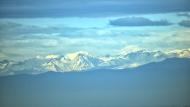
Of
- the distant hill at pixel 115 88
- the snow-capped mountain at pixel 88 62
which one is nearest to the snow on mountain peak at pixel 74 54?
the snow-capped mountain at pixel 88 62

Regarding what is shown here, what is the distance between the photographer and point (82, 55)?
5258 mm

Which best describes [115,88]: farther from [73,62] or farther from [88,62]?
[73,62]

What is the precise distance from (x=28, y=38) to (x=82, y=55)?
766 millimetres

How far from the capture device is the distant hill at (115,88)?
5266mm

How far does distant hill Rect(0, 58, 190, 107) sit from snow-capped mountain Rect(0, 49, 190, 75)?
0.07m

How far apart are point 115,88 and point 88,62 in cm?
49

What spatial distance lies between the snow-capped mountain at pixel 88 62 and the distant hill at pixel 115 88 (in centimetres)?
7

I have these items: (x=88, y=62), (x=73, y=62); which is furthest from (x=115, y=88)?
(x=73, y=62)

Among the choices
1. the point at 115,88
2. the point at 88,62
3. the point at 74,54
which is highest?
the point at 74,54

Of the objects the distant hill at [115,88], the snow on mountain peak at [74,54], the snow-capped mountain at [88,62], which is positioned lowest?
the distant hill at [115,88]

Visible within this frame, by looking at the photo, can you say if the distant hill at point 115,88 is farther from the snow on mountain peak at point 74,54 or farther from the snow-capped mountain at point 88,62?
the snow on mountain peak at point 74,54

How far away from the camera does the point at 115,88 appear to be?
5277 mm

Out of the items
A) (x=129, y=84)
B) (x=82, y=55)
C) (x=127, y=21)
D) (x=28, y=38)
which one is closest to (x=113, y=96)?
(x=129, y=84)

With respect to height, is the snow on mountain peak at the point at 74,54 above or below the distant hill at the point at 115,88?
above
